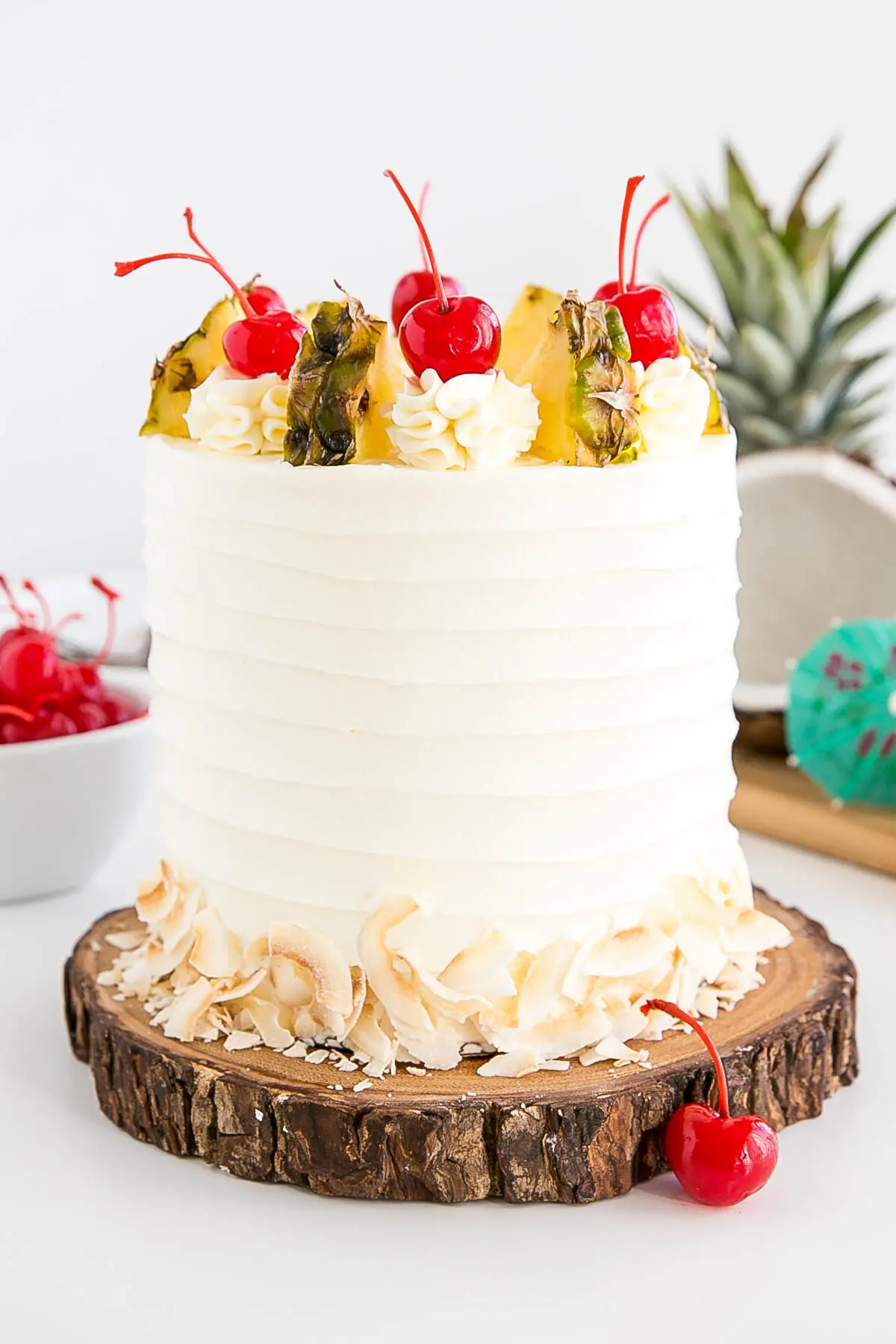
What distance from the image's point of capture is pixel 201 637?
1610 mm

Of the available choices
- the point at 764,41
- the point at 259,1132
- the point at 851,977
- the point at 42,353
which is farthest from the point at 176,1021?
the point at 764,41

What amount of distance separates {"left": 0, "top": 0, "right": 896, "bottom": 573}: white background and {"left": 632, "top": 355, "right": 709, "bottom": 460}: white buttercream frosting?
2.37 m

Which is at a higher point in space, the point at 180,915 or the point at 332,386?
the point at 332,386

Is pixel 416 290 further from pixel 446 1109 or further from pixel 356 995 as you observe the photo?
pixel 446 1109

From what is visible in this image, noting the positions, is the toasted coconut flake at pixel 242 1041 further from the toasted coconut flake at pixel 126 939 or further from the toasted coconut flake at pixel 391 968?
the toasted coconut flake at pixel 126 939

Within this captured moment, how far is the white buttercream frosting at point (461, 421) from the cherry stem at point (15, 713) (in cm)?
85

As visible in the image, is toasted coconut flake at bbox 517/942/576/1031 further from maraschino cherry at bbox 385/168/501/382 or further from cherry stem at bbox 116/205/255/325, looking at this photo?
cherry stem at bbox 116/205/255/325

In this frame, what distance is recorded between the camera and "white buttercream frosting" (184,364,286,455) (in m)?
1.57

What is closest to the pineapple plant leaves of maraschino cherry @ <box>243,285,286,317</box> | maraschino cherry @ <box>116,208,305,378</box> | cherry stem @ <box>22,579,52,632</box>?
cherry stem @ <box>22,579,52,632</box>

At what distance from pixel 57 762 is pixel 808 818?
113 centimetres

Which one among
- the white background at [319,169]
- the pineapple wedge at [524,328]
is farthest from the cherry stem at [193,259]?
the white background at [319,169]

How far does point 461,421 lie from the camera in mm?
1479

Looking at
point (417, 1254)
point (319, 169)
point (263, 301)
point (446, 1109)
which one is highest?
point (319, 169)

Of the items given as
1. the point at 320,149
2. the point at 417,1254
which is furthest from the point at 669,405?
the point at 320,149
